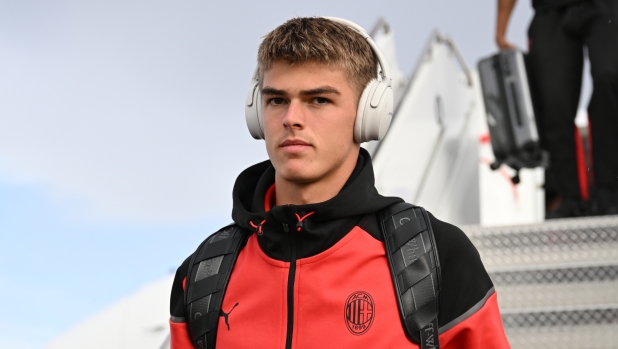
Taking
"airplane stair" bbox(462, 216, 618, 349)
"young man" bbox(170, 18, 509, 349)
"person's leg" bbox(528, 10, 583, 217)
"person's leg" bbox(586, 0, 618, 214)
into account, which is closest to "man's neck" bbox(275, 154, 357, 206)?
"young man" bbox(170, 18, 509, 349)

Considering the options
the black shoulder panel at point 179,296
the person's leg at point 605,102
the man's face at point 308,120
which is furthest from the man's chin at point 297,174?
the person's leg at point 605,102

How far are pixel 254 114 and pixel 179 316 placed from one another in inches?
19.7

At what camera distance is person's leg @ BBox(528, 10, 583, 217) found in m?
4.00

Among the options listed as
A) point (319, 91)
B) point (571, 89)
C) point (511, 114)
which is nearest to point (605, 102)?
point (571, 89)

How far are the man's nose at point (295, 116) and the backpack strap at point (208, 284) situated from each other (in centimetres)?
31

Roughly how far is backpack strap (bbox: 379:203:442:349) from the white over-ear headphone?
0.21m

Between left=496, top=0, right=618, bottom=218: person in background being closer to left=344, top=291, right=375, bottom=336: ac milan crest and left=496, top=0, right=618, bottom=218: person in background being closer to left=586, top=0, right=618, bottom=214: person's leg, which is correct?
left=586, top=0, right=618, bottom=214: person's leg

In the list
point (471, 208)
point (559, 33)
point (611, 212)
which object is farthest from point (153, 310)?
point (471, 208)

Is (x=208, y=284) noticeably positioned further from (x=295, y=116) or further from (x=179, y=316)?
(x=295, y=116)

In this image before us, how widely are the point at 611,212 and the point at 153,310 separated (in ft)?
7.38

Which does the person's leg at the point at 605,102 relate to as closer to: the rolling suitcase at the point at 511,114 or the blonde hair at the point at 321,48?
the rolling suitcase at the point at 511,114

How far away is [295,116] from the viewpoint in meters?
1.69

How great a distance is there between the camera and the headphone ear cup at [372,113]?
1.76 metres

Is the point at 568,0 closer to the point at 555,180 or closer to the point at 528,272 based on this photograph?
the point at 555,180
